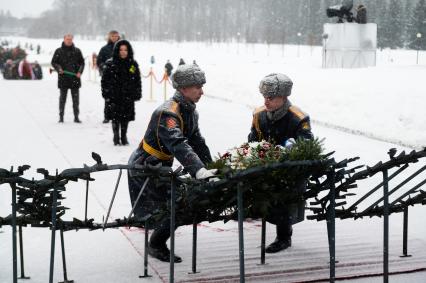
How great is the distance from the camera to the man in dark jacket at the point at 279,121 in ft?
A: 17.0

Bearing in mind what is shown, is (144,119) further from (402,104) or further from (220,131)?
(402,104)

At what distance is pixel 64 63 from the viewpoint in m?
14.0

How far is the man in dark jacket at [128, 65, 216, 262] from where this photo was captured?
184 inches

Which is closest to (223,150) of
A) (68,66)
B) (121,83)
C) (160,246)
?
(121,83)

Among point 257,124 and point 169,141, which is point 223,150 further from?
Answer: point 169,141

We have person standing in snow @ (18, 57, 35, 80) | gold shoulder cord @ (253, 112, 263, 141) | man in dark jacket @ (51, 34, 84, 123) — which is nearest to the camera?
gold shoulder cord @ (253, 112, 263, 141)

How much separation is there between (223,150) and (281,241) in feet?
18.6

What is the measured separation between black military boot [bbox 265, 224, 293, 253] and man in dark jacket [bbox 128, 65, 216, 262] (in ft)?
2.49

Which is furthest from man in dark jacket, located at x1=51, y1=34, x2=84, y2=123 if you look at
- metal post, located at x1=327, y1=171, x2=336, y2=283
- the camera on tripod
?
the camera on tripod

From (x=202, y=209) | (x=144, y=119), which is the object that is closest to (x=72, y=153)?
(x=144, y=119)

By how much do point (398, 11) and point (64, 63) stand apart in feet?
179

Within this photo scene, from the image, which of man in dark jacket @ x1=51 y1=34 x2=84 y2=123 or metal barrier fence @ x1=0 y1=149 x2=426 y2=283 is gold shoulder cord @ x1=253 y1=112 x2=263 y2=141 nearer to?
metal barrier fence @ x1=0 y1=149 x2=426 y2=283

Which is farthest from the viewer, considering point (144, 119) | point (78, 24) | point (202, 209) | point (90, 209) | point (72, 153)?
point (78, 24)

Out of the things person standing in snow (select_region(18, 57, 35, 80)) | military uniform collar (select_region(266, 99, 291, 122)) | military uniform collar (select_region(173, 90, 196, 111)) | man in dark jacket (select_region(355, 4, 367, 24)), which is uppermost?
man in dark jacket (select_region(355, 4, 367, 24))
